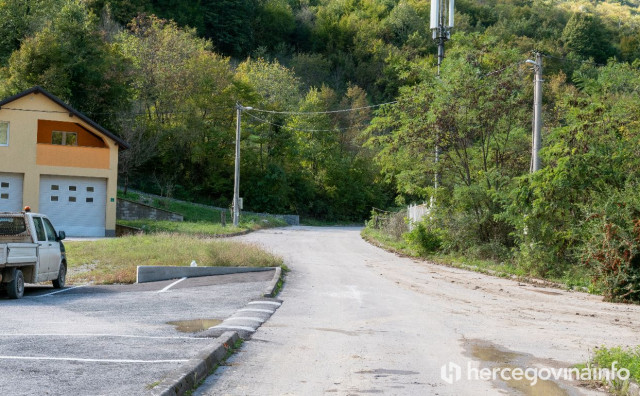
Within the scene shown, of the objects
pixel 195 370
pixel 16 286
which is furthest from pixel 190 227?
pixel 195 370

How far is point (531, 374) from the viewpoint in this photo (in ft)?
27.8

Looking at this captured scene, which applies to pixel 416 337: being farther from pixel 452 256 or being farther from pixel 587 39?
pixel 587 39

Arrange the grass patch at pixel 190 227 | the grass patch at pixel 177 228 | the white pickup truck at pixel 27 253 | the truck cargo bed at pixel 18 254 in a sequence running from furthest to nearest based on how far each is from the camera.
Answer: the grass patch at pixel 190 227 → the grass patch at pixel 177 228 → the white pickup truck at pixel 27 253 → the truck cargo bed at pixel 18 254

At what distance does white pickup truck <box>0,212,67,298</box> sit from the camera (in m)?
15.9

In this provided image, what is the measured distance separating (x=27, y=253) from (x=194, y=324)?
6340mm

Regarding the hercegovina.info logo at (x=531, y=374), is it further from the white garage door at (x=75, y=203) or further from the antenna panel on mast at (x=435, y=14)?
the white garage door at (x=75, y=203)

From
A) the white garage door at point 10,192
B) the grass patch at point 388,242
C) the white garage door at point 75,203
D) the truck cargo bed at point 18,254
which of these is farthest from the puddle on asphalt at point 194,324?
the white garage door at point 10,192

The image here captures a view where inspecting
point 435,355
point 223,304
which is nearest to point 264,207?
point 223,304

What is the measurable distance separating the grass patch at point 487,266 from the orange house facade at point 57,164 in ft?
53.7

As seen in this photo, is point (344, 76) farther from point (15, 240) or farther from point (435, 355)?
point (435, 355)

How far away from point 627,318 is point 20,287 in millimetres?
12664

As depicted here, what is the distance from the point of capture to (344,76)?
95.2 meters

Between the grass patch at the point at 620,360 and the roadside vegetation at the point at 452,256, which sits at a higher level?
the grass patch at the point at 620,360

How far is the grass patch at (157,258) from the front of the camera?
21.5 metres
